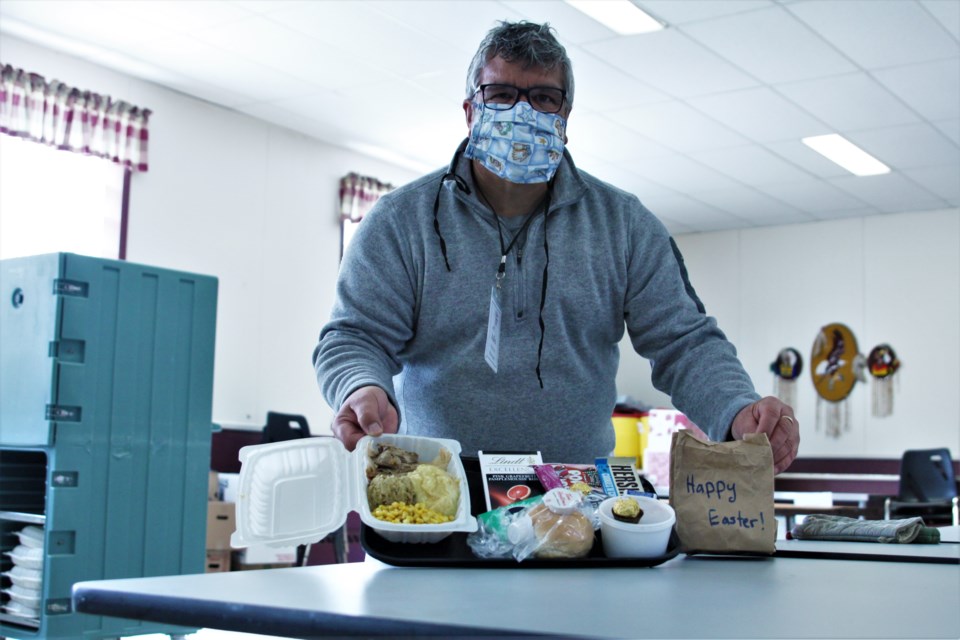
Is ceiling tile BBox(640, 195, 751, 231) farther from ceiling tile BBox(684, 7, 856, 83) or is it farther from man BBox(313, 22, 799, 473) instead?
man BBox(313, 22, 799, 473)

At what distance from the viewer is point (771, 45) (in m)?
5.33

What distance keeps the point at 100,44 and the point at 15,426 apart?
9.81ft

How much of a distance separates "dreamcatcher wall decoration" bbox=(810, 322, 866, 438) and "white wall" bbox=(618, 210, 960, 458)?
60 mm

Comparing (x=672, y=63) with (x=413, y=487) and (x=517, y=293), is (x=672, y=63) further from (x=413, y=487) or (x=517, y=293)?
(x=413, y=487)

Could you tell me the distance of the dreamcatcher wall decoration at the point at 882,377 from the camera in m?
8.59

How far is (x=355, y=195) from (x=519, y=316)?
229 inches

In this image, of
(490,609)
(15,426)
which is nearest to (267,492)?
(490,609)

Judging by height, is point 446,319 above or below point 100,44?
below

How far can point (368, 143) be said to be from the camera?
731 cm

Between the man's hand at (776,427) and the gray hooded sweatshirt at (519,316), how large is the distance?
0.18 metres

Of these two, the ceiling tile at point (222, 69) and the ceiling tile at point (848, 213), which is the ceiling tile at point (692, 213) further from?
the ceiling tile at point (222, 69)

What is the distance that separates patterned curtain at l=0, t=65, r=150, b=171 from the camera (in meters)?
5.35

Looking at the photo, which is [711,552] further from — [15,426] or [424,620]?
[15,426]

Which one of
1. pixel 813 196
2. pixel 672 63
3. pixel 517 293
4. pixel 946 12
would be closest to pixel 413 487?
pixel 517 293
